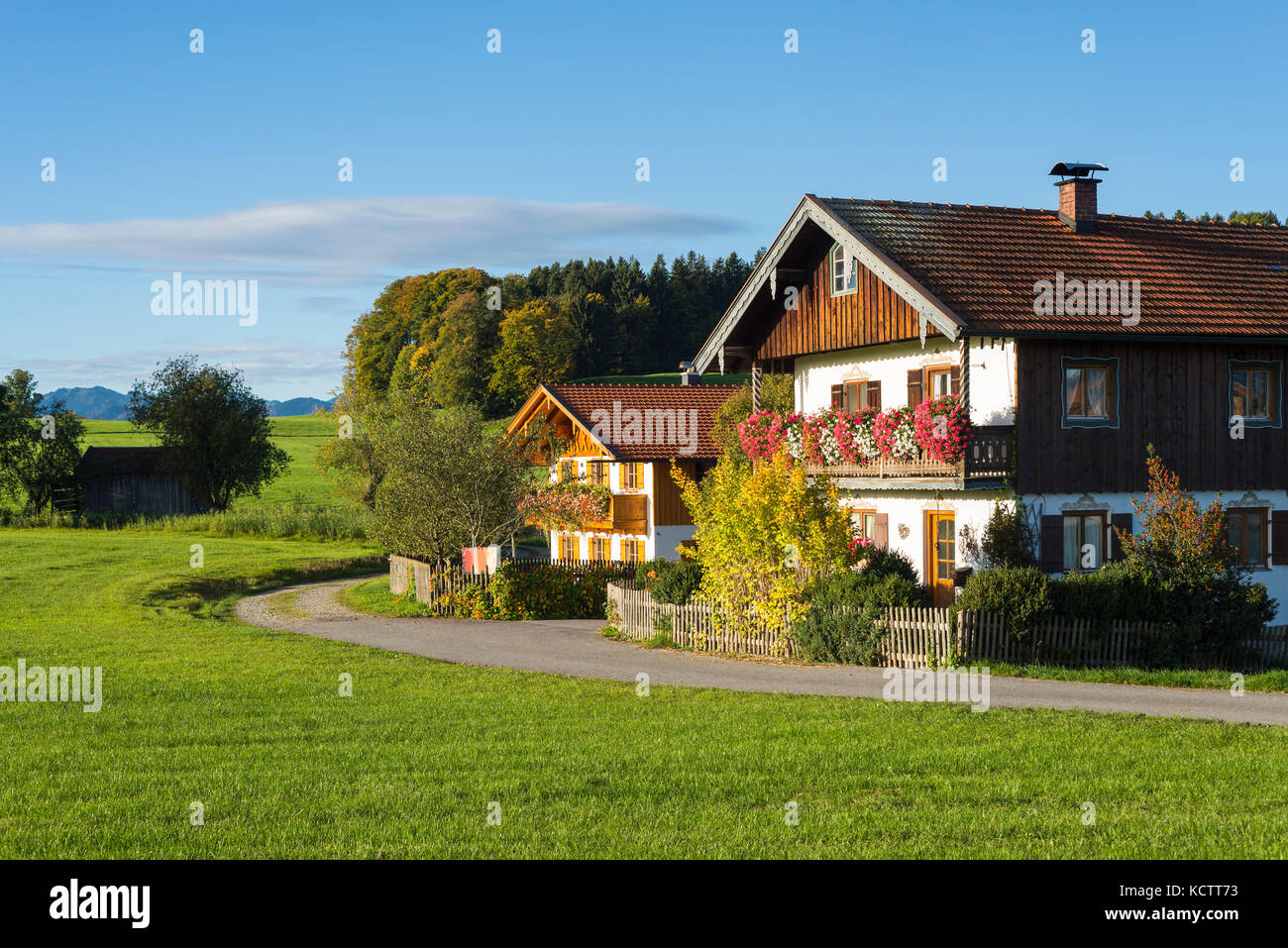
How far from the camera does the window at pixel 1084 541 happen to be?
84.4 feet

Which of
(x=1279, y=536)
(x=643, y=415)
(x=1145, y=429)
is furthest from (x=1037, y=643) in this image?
(x=643, y=415)

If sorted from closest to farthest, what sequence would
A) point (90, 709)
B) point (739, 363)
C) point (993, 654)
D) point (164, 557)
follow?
point (90, 709) → point (993, 654) → point (739, 363) → point (164, 557)

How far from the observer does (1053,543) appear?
25.4 m

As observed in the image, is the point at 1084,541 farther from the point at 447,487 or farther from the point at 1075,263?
the point at 447,487

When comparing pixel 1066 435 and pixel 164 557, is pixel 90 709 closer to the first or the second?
pixel 1066 435

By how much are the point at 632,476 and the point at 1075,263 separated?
2039cm

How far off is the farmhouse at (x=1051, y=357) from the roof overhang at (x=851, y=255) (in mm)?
50

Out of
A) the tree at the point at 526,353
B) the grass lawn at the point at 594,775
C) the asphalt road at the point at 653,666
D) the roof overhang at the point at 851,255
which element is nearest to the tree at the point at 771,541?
the asphalt road at the point at 653,666

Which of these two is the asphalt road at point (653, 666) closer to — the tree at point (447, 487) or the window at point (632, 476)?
the tree at point (447, 487)

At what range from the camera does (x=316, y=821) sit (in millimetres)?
9750

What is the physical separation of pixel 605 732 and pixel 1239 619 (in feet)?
47.0

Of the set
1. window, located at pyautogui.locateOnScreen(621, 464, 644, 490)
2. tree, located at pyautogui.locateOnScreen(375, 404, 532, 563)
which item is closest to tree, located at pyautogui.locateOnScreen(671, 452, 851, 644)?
tree, located at pyautogui.locateOnScreen(375, 404, 532, 563)

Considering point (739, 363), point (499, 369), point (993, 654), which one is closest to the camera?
point (993, 654)
